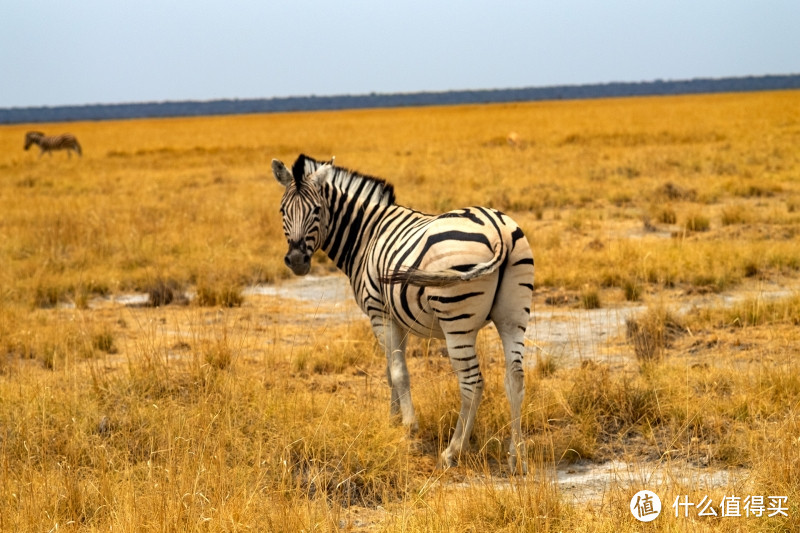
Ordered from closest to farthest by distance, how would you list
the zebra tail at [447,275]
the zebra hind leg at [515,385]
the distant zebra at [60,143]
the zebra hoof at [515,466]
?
the zebra tail at [447,275] < the zebra hoof at [515,466] < the zebra hind leg at [515,385] < the distant zebra at [60,143]

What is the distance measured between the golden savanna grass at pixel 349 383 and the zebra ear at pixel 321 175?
139 cm

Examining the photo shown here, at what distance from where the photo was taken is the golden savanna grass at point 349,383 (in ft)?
14.0

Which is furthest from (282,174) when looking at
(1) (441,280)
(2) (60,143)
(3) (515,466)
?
(2) (60,143)

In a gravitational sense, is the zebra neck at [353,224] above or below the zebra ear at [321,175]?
below

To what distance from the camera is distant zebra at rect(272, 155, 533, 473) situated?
4.80 m

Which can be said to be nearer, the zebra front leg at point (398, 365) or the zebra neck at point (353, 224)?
the zebra front leg at point (398, 365)

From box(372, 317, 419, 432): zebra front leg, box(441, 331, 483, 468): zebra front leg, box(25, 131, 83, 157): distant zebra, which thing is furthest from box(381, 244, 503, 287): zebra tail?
box(25, 131, 83, 157): distant zebra

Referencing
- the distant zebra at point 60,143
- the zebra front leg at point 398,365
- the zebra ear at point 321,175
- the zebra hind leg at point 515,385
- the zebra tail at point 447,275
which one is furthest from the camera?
the distant zebra at point 60,143

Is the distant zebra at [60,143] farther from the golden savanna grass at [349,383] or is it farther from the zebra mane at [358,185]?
the zebra mane at [358,185]

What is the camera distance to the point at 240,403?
5.66 m

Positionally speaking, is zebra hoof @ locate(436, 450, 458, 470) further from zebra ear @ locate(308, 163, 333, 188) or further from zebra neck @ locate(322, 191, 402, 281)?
zebra ear @ locate(308, 163, 333, 188)

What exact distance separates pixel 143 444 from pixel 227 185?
1694 centimetres

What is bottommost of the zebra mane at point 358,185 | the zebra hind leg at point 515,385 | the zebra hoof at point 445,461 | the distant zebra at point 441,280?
the zebra hoof at point 445,461

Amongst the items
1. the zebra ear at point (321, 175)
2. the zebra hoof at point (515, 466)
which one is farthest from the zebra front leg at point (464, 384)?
the zebra ear at point (321, 175)
